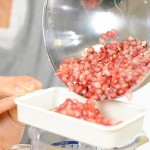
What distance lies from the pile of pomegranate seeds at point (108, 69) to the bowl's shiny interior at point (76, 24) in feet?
0.09

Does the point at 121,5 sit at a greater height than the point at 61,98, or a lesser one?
greater

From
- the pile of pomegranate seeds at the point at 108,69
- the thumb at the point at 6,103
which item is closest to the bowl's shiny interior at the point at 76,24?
the pile of pomegranate seeds at the point at 108,69

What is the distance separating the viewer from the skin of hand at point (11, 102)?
2.85 feet

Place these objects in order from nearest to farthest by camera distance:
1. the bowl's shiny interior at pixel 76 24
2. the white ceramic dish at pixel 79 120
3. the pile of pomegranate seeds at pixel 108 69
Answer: the white ceramic dish at pixel 79 120 → the pile of pomegranate seeds at pixel 108 69 → the bowl's shiny interior at pixel 76 24

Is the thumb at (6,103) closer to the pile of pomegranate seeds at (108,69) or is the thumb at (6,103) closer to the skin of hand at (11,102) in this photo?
the skin of hand at (11,102)

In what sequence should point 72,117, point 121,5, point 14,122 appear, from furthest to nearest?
point 14,122 → point 121,5 → point 72,117

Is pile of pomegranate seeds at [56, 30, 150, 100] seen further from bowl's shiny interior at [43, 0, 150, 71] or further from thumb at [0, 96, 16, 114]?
thumb at [0, 96, 16, 114]

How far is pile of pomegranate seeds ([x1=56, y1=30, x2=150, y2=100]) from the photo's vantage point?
0.80 meters

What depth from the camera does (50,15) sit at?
0.94 meters

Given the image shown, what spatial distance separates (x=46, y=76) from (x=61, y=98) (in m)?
0.60

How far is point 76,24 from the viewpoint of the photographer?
95cm

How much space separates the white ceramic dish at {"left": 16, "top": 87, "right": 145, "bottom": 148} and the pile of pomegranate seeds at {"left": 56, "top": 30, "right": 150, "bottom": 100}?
0.03 metres

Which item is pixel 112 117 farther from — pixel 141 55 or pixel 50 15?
pixel 50 15

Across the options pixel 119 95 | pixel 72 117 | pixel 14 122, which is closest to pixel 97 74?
pixel 119 95
